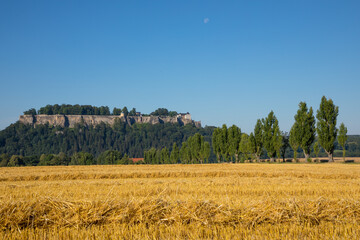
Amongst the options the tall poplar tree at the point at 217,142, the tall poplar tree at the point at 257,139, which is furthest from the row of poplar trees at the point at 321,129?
the tall poplar tree at the point at 217,142

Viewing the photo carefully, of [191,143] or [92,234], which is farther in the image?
[191,143]

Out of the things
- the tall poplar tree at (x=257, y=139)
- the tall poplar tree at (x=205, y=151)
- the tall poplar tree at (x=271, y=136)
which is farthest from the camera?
the tall poplar tree at (x=205, y=151)

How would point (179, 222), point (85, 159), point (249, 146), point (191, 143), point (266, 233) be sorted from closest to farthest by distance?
point (266, 233) < point (179, 222) < point (249, 146) < point (191, 143) < point (85, 159)

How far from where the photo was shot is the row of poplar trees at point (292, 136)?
180ft

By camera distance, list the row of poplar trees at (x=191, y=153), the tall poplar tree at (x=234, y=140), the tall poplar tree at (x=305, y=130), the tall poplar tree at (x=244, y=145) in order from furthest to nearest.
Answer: the row of poplar trees at (x=191, y=153)
the tall poplar tree at (x=234, y=140)
the tall poplar tree at (x=244, y=145)
the tall poplar tree at (x=305, y=130)

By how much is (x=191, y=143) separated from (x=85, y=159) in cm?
5298

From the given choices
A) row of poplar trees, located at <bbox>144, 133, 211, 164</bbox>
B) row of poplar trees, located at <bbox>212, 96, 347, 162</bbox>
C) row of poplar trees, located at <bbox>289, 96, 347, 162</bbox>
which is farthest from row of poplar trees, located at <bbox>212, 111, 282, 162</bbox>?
row of poplar trees, located at <bbox>144, 133, 211, 164</bbox>

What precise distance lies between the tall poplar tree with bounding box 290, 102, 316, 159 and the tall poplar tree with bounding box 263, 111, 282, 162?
514 cm

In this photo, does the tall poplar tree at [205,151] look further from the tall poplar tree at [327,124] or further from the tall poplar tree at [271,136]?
the tall poplar tree at [327,124]

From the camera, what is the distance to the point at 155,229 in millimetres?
5152

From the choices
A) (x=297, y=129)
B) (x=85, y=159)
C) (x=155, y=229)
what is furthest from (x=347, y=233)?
(x=85, y=159)

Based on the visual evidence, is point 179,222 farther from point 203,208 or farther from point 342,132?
point 342,132

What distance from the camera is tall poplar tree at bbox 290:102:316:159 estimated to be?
188 feet

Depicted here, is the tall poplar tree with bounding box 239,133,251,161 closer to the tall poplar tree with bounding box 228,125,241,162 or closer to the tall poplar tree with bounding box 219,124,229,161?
the tall poplar tree with bounding box 228,125,241,162
